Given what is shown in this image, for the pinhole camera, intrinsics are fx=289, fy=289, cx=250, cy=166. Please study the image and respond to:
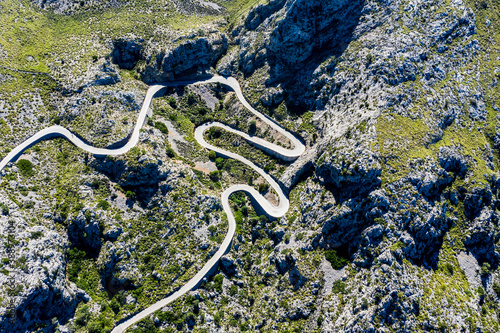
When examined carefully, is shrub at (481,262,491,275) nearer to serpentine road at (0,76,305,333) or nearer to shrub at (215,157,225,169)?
serpentine road at (0,76,305,333)

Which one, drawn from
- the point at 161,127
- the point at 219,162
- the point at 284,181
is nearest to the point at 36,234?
the point at 161,127

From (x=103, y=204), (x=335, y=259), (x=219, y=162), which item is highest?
(x=335, y=259)

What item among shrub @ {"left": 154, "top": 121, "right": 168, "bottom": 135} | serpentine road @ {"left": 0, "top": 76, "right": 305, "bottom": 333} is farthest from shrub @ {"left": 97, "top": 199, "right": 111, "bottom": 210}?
shrub @ {"left": 154, "top": 121, "right": 168, "bottom": 135}

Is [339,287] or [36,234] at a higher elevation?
[339,287]

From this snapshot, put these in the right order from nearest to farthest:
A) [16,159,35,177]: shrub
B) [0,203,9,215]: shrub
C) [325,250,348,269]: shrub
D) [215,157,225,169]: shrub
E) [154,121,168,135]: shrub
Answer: [0,203,9,215]: shrub → [325,250,348,269]: shrub → [16,159,35,177]: shrub → [215,157,225,169]: shrub → [154,121,168,135]: shrub

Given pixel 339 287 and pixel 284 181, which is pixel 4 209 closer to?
pixel 284 181

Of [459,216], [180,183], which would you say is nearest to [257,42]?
[180,183]

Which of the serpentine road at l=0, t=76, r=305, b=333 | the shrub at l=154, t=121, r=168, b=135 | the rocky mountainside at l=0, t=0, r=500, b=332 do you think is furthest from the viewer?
the shrub at l=154, t=121, r=168, b=135
